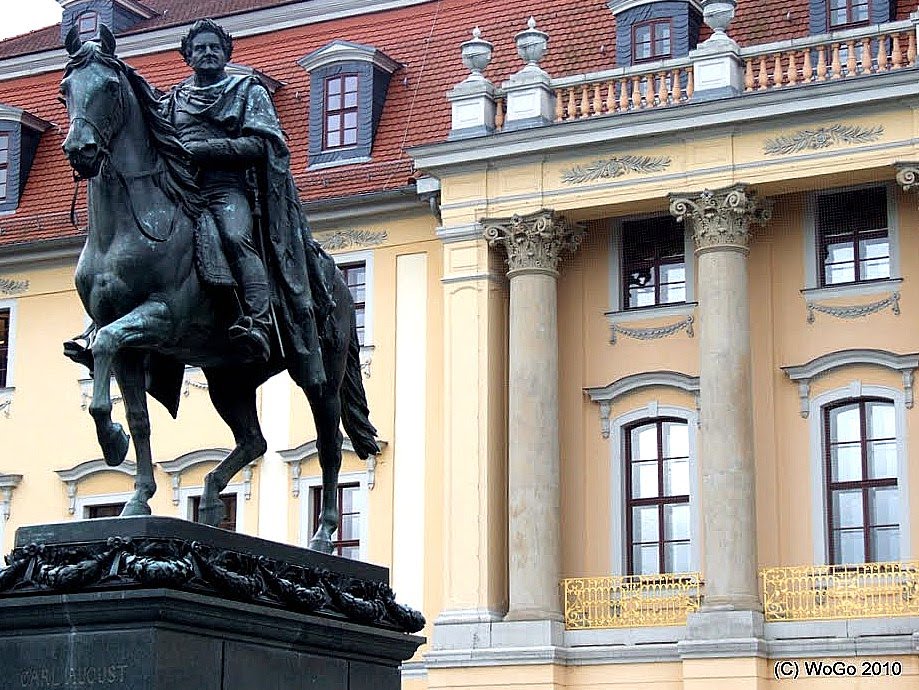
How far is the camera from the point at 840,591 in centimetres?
2559

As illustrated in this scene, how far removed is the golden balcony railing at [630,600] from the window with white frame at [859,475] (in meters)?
1.75

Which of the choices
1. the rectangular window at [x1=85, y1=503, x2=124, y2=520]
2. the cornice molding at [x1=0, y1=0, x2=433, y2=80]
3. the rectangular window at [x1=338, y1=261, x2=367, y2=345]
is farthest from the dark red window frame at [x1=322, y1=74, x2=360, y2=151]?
the rectangular window at [x1=85, y1=503, x2=124, y2=520]

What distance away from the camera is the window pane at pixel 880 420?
26438 mm

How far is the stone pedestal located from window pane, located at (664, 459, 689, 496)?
59.3ft

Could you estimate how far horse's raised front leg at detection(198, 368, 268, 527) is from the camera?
1066 cm

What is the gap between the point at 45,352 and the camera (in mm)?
32125

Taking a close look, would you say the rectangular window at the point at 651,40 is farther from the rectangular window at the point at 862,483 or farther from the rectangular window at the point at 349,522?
the rectangular window at the point at 349,522

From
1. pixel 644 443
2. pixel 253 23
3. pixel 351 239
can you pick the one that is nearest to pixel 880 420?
pixel 644 443

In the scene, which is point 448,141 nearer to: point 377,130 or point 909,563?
point 377,130

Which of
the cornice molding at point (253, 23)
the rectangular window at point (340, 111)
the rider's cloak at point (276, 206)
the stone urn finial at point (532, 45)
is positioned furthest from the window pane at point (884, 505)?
the rider's cloak at point (276, 206)

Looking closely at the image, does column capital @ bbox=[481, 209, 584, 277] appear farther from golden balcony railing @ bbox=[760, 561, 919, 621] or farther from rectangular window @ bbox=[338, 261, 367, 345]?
golden balcony railing @ bbox=[760, 561, 919, 621]

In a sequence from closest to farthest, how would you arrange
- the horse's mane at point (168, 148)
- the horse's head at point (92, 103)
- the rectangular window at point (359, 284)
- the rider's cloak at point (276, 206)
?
1. the horse's head at point (92, 103)
2. the horse's mane at point (168, 148)
3. the rider's cloak at point (276, 206)
4. the rectangular window at point (359, 284)

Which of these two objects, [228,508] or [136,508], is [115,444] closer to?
[136,508]

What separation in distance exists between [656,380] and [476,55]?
5126mm
